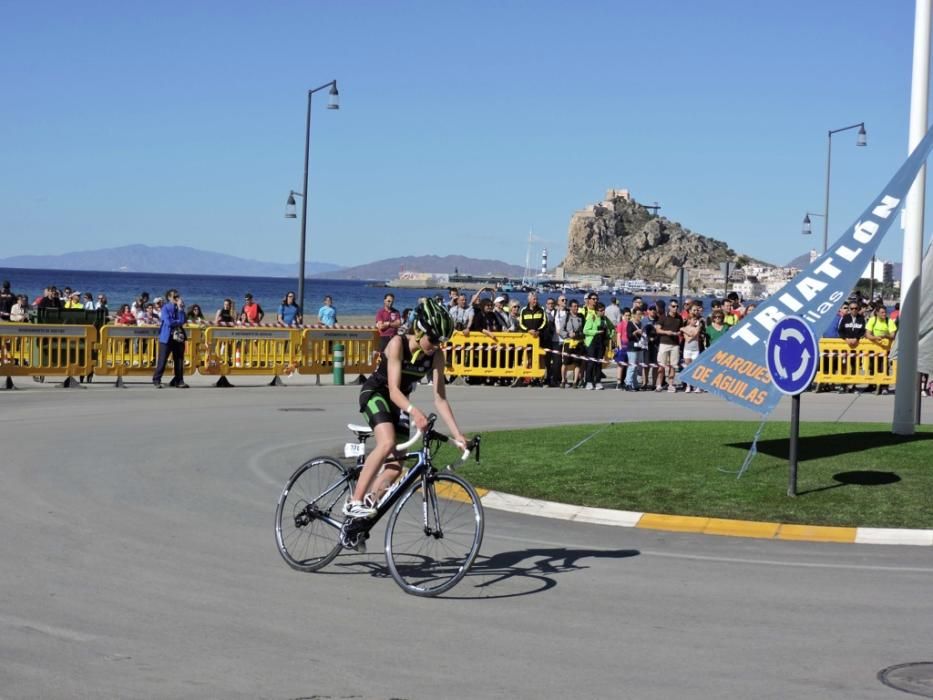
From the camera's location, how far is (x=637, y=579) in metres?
8.46

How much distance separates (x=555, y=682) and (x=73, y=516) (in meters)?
5.60

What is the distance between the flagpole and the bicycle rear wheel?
8.24m

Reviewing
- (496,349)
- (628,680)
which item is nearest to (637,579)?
(628,680)

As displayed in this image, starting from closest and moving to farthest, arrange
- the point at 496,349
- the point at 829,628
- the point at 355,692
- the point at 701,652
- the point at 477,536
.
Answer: the point at 355,692 < the point at 701,652 < the point at 829,628 < the point at 477,536 < the point at 496,349

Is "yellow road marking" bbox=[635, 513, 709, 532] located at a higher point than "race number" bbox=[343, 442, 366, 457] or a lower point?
lower

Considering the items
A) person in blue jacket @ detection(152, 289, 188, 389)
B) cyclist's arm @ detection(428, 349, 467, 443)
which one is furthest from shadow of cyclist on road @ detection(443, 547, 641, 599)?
person in blue jacket @ detection(152, 289, 188, 389)

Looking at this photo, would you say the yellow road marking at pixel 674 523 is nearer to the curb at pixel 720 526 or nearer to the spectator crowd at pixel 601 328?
the curb at pixel 720 526

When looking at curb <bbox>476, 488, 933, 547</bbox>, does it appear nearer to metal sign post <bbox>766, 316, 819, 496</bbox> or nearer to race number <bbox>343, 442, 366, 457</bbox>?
metal sign post <bbox>766, 316, 819, 496</bbox>

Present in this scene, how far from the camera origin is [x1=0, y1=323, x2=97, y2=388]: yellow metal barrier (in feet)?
78.0

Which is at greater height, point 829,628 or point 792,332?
point 792,332

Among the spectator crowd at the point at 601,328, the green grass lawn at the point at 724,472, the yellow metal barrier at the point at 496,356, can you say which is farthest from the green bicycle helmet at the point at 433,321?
the yellow metal barrier at the point at 496,356

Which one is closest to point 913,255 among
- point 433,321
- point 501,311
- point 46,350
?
point 433,321

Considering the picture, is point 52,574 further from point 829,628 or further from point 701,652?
point 829,628

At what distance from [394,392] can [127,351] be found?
58.9 feet
